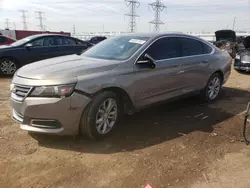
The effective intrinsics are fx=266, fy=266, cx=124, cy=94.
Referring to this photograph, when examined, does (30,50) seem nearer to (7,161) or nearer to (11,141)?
(11,141)

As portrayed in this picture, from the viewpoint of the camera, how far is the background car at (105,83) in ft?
11.4

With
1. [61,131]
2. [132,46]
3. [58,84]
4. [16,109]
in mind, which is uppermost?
[132,46]

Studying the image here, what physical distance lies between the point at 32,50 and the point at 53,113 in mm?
6537

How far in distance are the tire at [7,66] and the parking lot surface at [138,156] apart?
4.59 m

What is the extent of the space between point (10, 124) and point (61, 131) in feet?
4.86

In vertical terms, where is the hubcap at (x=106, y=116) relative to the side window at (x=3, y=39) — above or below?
below

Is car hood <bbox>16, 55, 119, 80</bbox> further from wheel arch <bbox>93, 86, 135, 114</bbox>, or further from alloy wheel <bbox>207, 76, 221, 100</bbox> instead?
alloy wheel <bbox>207, 76, 221, 100</bbox>

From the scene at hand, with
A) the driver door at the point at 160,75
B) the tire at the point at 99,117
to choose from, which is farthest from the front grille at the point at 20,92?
the driver door at the point at 160,75

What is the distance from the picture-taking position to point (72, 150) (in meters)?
3.63

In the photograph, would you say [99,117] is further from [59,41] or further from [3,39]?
[3,39]

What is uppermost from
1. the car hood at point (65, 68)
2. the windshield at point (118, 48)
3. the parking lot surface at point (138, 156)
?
the windshield at point (118, 48)

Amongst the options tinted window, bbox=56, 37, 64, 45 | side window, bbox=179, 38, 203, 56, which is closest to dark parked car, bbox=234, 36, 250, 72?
side window, bbox=179, 38, 203, 56

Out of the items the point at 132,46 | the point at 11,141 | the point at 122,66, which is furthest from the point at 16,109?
the point at 132,46

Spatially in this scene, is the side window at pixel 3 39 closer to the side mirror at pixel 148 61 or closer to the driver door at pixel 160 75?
the driver door at pixel 160 75
